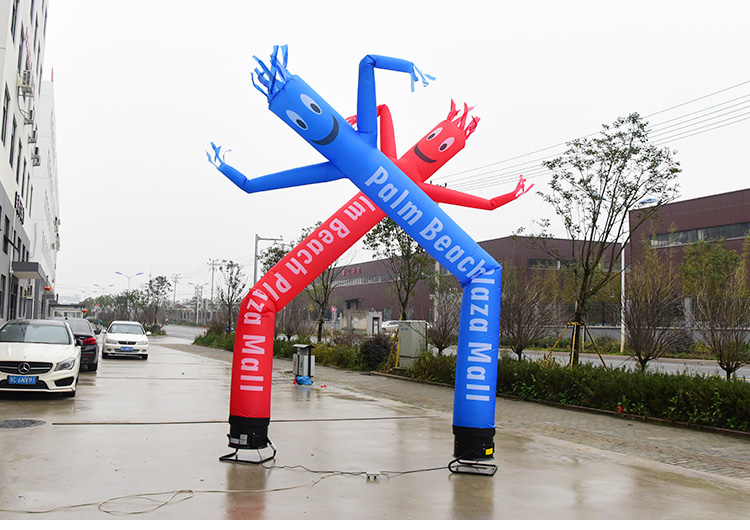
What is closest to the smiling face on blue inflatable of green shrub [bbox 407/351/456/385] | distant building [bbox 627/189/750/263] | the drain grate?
the drain grate

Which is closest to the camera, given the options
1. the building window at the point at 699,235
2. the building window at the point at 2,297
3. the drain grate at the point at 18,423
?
the drain grate at the point at 18,423

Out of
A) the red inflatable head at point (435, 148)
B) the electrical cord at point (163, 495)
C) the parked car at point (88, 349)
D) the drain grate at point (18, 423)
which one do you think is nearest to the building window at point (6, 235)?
the parked car at point (88, 349)

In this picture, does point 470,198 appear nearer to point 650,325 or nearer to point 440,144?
point 440,144

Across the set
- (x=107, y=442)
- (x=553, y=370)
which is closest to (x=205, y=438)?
(x=107, y=442)

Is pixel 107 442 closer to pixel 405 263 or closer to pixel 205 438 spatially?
pixel 205 438

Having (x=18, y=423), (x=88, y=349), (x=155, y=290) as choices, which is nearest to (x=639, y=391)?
(x=18, y=423)

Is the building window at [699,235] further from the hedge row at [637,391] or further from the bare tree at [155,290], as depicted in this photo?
the bare tree at [155,290]

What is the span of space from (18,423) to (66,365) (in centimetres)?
274

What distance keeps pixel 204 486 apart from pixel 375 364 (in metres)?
16.0

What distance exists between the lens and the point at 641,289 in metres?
15.9

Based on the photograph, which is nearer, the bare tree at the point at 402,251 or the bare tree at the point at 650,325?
the bare tree at the point at 650,325

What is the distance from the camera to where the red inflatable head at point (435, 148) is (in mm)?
7699

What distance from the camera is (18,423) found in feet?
29.0

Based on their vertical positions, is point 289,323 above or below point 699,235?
below
